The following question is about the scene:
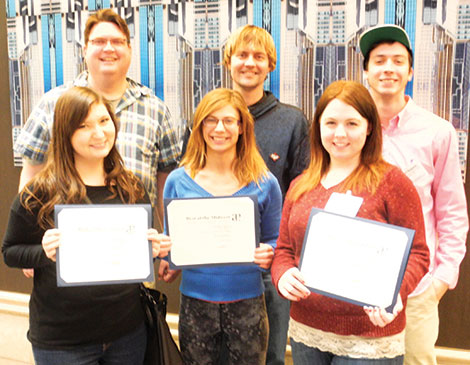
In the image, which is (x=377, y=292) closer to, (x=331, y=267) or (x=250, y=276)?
(x=331, y=267)

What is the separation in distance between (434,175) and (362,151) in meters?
0.43

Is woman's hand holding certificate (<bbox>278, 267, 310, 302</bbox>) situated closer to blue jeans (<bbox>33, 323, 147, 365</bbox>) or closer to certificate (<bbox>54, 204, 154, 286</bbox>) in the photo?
certificate (<bbox>54, 204, 154, 286</bbox>)

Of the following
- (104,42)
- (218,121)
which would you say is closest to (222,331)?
(218,121)

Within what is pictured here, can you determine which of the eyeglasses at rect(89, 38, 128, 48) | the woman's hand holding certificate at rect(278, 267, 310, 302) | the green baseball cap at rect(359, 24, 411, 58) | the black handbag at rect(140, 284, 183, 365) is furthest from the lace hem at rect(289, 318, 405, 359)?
the eyeglasses at rect(89, 38, 128, 48)

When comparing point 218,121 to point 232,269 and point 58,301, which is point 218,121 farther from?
point 58,301

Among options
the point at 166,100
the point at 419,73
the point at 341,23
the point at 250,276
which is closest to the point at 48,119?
the point at 166,100

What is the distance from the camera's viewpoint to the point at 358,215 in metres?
1.33

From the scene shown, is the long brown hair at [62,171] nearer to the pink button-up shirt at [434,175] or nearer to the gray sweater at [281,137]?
the gray sweater at [281,137]

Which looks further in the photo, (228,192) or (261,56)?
(261,56)

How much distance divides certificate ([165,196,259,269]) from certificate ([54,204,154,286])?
13 cm

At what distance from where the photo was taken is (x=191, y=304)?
5.69 feet

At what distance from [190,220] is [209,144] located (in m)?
0.32

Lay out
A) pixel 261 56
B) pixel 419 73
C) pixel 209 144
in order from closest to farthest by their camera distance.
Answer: pixel 209 144 < pixel 261 56 < pixel 419 73

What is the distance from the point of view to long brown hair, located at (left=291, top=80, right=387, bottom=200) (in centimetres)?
136
